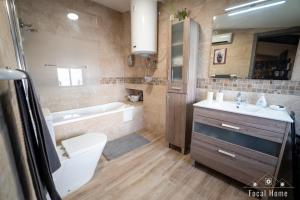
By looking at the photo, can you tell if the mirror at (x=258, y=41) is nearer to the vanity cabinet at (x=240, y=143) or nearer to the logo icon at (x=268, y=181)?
the vanity cabinet at (x=240, y=143)

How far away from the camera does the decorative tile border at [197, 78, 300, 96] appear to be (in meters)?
1.42

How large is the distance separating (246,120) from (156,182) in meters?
1.16

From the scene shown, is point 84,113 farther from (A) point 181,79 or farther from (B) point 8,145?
(B) point 8,145

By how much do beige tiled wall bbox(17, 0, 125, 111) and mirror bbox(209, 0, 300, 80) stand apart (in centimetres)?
203

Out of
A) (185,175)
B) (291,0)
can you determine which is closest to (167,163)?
(185,175)

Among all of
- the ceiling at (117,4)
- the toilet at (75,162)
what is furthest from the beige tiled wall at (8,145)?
the ceiling at (117,4)

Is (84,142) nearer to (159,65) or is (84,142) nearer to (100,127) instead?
(100,127)

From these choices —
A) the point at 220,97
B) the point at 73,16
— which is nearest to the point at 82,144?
the point at 220,97

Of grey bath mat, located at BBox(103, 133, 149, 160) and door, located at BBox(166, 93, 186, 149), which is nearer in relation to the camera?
door, located at BBox(166, 93, 186, 149)

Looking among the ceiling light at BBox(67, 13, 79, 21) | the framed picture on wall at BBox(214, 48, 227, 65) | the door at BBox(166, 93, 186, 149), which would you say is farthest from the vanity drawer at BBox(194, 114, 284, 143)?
the ceiling light at BBox(67, 13, 79, 21)

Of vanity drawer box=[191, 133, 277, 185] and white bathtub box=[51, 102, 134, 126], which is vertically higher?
white bathtub box=[51, 102, 134, 126]

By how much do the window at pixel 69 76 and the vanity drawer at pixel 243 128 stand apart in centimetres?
217

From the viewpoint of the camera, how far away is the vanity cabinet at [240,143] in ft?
3.94

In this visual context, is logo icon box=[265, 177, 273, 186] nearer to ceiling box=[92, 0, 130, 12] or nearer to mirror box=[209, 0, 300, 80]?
mirror box=[209, 0, 300, 80]
